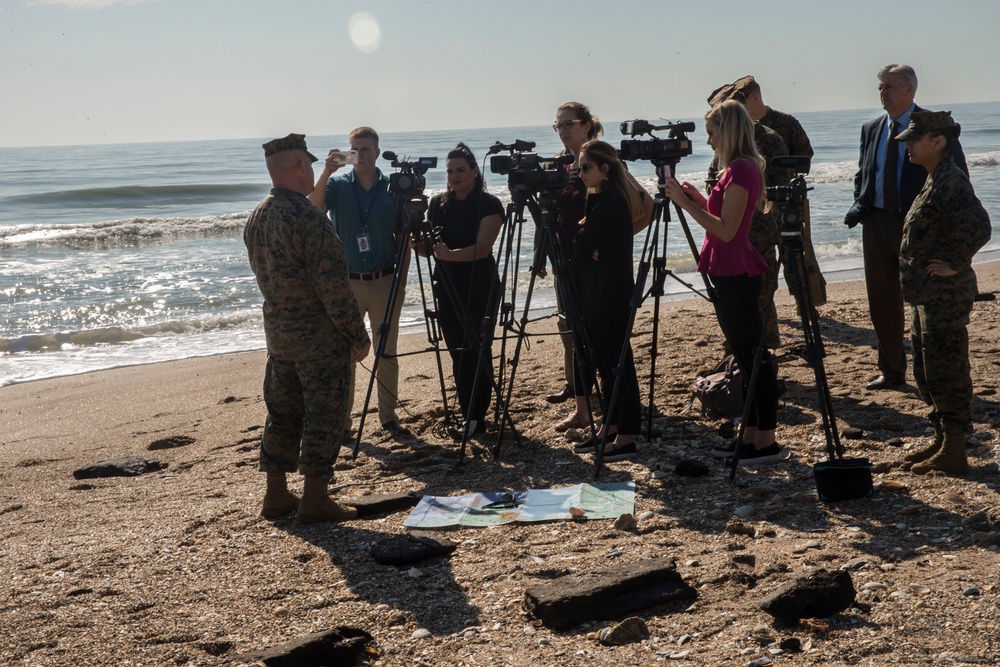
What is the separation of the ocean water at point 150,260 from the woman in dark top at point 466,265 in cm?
114

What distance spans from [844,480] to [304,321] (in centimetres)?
241

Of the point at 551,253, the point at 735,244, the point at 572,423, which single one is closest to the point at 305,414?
the point at 551,253

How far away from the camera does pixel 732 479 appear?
4398mm

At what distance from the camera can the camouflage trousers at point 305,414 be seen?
4.20m

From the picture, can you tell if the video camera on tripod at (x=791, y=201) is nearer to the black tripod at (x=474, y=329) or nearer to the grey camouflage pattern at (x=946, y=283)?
the grey camouflage pattern at (x=946, y=283)

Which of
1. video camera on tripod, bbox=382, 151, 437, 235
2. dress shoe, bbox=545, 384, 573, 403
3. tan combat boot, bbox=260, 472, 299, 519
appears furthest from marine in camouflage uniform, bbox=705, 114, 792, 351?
tan combat boot, bbox=260, 472, 299, 519

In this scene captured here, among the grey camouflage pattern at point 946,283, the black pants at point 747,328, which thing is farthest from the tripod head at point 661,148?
the grey camouflage pattern at point 946,283

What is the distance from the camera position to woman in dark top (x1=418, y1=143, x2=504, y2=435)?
5.28 metres

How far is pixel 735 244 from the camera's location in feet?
14.7

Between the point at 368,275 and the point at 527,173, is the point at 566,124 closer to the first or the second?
the point at 527,173

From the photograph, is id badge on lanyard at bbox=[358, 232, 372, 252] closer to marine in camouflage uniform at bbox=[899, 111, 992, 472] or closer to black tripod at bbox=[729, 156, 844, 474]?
black tripod at bbox=[729, 156, 844, 474]

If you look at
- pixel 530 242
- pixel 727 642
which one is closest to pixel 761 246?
pixel 727 642

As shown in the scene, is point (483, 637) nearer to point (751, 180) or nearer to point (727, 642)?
point (727, 642)

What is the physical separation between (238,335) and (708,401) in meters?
6.38
